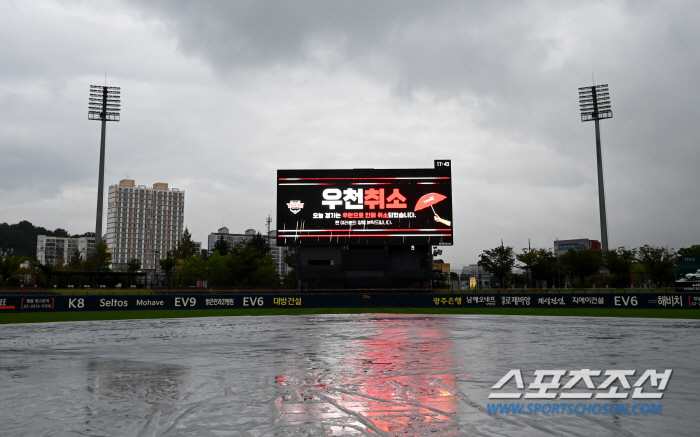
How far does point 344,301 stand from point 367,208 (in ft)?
44.2

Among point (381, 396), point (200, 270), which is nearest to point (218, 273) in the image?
point (200, 270)

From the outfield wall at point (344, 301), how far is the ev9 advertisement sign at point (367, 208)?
10470 mm

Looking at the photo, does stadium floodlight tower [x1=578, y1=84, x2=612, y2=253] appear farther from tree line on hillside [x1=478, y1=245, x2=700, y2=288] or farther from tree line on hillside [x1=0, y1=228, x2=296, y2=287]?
tree line on hillside [x1=0, y1=228, x2=296, y2=287]

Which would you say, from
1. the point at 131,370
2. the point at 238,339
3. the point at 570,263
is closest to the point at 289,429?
the point at 131,370

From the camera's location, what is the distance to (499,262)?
90.4 m

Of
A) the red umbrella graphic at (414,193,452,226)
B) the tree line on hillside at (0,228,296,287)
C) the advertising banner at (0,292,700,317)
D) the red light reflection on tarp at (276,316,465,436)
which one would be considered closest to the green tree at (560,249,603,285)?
the red umbrella graphic at (414,193,452,226)

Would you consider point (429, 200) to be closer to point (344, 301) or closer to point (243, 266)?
point (344, 301)

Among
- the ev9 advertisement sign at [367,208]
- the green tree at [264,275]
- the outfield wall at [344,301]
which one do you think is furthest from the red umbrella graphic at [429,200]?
the green tree at [264,275]

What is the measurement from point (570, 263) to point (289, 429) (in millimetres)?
84874

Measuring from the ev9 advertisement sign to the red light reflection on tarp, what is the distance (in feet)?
139

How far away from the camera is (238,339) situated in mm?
18578

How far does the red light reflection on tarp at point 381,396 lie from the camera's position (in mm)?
6586

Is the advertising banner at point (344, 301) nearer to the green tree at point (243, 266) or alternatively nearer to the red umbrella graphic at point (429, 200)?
the red umbrella graphic at point (429, 200)

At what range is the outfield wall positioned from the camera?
38.3 metres
